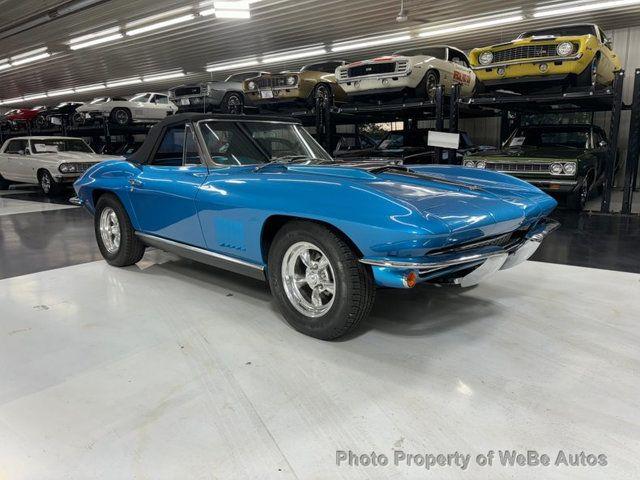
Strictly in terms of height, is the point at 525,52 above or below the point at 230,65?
below

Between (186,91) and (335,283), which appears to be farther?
(186,91)

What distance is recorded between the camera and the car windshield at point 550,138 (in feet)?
25.7

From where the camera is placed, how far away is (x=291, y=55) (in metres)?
15.9

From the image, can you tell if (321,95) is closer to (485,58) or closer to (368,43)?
(485,58)

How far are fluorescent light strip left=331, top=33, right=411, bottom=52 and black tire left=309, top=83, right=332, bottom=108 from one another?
461cm

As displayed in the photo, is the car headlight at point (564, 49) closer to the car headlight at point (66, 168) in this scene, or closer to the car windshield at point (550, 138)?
the car windshield at point (550, 138)

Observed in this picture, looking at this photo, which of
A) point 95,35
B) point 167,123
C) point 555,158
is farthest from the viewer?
point 95,35

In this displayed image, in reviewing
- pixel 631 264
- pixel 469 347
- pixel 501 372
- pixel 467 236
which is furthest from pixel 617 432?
pixel 631 264

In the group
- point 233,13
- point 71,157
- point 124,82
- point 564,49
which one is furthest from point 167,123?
point 124,82

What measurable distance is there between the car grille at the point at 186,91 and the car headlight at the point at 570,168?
31.3 feet

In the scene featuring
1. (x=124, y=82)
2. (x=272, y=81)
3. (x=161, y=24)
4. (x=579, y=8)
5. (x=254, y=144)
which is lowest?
(x=254, y=144)

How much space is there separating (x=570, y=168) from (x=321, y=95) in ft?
17.7

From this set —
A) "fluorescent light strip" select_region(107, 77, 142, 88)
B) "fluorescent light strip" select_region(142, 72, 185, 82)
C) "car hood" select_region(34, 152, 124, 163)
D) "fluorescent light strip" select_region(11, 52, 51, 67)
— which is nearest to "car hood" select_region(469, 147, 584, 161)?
"car hood" select_region(34, 152, 124, 163)

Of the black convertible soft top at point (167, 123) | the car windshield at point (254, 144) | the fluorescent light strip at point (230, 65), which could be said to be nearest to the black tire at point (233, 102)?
the fluorescent light strip at point (230, 65)
